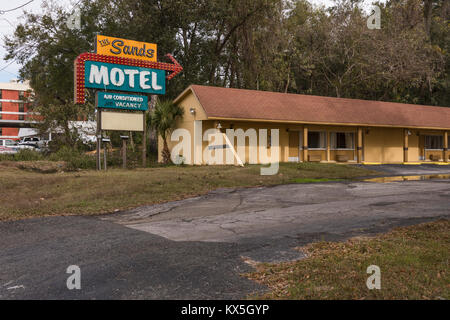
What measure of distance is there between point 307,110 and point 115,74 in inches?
463

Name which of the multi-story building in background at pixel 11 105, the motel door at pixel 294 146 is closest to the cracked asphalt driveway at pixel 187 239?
the motel door at pixel 294 146

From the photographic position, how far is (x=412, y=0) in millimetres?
39000

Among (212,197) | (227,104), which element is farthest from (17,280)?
(227,104)

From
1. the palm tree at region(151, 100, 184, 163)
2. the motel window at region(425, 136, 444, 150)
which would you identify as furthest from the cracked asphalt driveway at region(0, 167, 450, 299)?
the motel window at region(425, 136, 444, 150)

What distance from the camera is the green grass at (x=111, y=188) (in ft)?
35.9

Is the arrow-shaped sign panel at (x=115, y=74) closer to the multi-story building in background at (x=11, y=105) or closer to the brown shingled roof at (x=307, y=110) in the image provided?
the brown shingled roof at (x=307, y=110)

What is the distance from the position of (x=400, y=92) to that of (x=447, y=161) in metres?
13.1

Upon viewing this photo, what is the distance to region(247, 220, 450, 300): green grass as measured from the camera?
14.3 feet

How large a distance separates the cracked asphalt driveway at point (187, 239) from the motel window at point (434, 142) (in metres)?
19.8

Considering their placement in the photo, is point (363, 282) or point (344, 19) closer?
point (363, 282)

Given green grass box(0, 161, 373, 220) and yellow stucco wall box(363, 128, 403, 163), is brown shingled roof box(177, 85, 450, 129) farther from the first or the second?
green grass box(0, 161, 373, 220)

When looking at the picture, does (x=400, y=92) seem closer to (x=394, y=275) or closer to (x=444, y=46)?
(x=444, y=46)

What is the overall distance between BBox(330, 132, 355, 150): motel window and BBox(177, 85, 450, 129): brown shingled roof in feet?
4.84

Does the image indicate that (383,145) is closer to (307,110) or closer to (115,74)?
(307,110)
